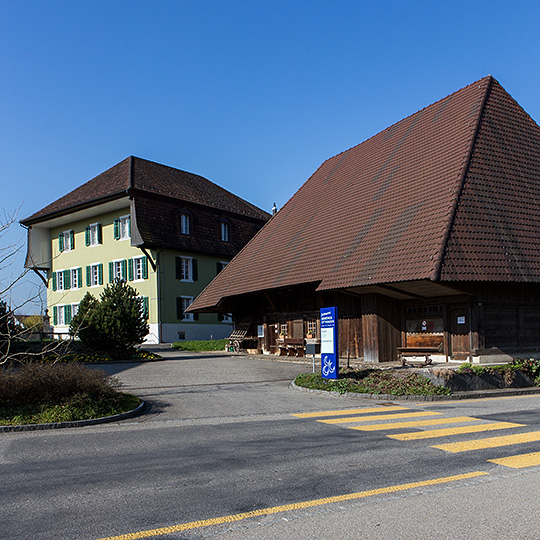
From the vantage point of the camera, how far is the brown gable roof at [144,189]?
3881 cm

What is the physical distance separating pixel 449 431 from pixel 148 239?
29.6 metres

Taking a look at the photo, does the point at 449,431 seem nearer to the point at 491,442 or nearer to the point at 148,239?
the point at 491,442

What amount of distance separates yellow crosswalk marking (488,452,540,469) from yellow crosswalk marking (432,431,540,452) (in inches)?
24.2

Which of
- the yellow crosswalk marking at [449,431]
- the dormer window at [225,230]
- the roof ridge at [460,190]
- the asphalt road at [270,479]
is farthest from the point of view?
the dormer window at [225,230]

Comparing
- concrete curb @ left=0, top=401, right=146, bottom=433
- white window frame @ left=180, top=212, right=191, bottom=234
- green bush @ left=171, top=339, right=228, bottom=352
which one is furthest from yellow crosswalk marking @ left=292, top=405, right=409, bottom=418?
white window frame @ left=180, top=212, right=191, bottom=234

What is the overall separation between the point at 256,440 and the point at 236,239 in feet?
118

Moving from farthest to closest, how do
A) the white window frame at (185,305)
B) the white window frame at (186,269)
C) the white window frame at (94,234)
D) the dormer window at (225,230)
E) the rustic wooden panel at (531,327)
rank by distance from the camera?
the dormer window at (225,230) → the white window frame at (94,234) → the white window frame at (186,269) → the white window frame at (185,305) → the rustic wooden panel at (531,327)

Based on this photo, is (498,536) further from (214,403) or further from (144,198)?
(144,198)

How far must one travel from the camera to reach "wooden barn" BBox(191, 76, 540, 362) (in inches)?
700

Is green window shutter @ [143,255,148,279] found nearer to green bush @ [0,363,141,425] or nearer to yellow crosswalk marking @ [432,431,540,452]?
green bush @ [0,363,141,425]

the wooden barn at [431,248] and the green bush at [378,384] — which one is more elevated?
the wooden barn at [431,248]

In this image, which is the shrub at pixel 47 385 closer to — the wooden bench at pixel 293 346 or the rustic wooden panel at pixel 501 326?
the rustic wooden panel at pixel 501 326

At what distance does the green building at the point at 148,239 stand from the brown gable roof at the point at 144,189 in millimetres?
94

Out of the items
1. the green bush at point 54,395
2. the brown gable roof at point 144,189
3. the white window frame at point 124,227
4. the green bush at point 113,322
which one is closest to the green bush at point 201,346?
the green bush at point 113,322
